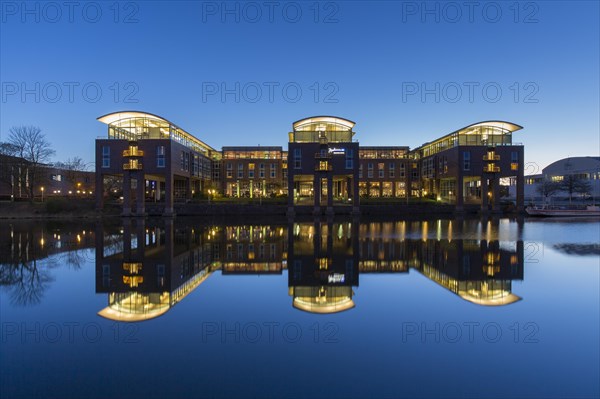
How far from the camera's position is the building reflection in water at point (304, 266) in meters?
9.94

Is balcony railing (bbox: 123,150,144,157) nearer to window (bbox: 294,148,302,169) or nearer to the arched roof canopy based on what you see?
window (bbox: 294,148,302,169)

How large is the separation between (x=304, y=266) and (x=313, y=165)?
4131 cm

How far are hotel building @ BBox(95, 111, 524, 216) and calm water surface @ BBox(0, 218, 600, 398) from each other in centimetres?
3890

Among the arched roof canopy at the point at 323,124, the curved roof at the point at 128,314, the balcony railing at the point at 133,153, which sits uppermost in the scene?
the arched roof canopy at the point at 323,124

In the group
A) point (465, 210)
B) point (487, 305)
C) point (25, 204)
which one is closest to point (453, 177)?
point (465, 210)

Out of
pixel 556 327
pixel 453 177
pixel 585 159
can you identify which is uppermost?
pixel 585 159

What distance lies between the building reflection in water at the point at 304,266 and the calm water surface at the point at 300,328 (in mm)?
104

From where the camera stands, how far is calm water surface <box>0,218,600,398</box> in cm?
545

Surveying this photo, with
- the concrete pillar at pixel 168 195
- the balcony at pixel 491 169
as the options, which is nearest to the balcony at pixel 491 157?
the balcony at pixel 491 169

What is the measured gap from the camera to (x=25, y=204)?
54156mm

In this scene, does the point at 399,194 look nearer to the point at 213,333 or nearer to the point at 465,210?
the point at 465,210

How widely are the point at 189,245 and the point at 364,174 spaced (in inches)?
2502

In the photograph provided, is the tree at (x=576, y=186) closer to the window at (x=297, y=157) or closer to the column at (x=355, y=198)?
the column at (x=355, y=198)

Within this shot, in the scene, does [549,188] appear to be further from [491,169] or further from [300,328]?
[300,328]
